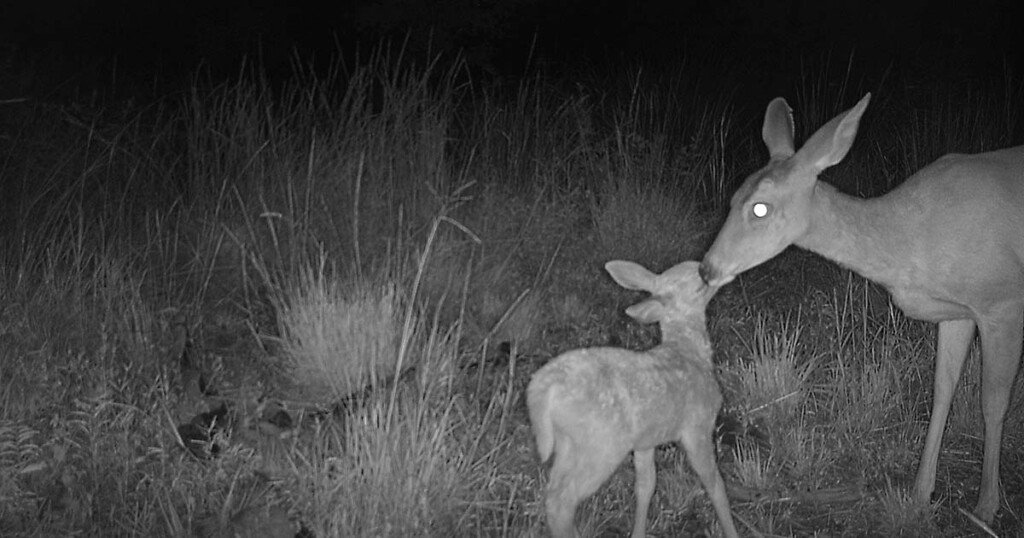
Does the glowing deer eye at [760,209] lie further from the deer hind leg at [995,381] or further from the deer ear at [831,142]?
the deer hind leg at [995,381]

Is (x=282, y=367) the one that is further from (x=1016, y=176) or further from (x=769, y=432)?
(x=1016, y=176)

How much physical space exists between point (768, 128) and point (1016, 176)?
1.18 meters

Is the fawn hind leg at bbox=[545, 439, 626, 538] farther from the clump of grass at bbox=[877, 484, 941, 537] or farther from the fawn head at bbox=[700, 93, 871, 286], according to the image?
the clump of grass at bbox=[877, 484, 941, 537]

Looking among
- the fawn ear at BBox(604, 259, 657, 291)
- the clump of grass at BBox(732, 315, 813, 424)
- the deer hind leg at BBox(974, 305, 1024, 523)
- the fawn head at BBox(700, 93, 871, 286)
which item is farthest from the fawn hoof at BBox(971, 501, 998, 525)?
the fawn ear at BBox(604, 259, 657, 291)

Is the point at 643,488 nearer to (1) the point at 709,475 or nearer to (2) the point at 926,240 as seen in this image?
(1) the point at 709,475

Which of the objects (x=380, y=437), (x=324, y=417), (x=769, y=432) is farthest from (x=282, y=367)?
(x=769, y=432)

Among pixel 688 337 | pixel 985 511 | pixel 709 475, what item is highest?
pixel 688 337

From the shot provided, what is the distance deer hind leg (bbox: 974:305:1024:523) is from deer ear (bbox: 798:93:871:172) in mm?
1013

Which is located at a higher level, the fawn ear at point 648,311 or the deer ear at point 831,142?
the deer ear at point 831,142

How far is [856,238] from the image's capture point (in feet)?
18.7

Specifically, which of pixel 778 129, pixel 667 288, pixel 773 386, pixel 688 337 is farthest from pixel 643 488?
pixel 778 129

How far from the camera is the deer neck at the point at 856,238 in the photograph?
18.6 ft

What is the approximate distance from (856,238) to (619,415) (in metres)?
1.86

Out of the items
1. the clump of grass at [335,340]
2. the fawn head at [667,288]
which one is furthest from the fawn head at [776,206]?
the clump of grass at [335,340]
